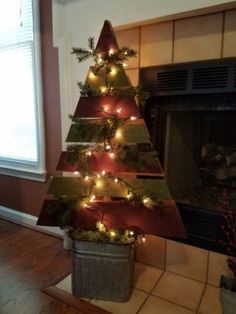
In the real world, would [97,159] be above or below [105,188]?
above

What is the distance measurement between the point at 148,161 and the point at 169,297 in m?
0.80

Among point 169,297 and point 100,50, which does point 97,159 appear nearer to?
point 100,50

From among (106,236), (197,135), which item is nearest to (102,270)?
(106,236)

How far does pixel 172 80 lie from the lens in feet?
5.04

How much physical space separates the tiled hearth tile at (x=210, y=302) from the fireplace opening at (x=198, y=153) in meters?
0.25

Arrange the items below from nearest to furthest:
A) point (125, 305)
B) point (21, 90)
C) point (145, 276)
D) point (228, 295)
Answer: point (228, 295)
point (125, 305)
point (145, 276)
point (21, 90)

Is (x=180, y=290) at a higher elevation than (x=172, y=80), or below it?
below

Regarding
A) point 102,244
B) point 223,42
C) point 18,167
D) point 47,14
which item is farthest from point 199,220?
point 47,14

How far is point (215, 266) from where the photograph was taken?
158 cm

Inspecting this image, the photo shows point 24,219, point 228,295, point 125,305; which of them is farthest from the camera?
point 24,219

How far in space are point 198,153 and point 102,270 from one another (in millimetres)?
951

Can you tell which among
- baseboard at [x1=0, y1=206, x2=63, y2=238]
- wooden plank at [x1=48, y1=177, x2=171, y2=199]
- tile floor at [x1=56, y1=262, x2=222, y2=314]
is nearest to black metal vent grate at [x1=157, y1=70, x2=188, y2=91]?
wooden plank at [x1=48, y1=177, x2=171, y2=199]

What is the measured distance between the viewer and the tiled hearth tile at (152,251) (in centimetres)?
175

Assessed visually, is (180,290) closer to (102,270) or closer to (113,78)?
(102,270)
